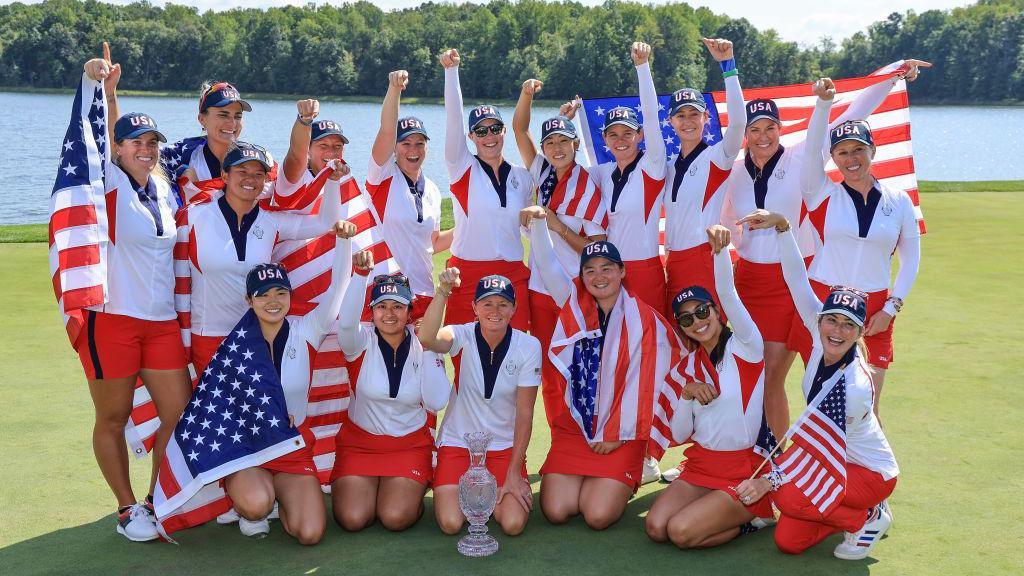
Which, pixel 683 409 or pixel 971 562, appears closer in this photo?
pixel 971 562

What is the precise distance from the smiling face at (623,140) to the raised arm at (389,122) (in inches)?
54.0

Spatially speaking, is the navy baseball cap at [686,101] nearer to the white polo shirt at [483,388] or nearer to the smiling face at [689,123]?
the smiling face at [689,123]

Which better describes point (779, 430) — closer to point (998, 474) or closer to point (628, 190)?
point (998, 474)

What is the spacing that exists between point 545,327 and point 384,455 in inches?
54.5

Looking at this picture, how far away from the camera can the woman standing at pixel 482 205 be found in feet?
21.4

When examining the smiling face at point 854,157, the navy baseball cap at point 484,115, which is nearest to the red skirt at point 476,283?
the navy baseball cap at point 484,115

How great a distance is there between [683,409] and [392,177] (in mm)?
2501

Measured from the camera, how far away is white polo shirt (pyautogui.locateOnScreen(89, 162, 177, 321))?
5.43m

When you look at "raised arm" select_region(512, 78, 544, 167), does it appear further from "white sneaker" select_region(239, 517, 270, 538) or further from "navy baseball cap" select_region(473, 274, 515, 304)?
"white sneaker" select_region(239, 517, 270, 538)

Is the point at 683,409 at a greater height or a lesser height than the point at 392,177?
lesser

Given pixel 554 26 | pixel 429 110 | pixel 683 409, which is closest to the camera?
pixel 683 409

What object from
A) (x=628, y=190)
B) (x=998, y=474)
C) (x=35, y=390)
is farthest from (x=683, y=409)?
(x=35, y=390)

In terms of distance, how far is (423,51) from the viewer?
57406 millimetres

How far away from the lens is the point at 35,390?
736cm
